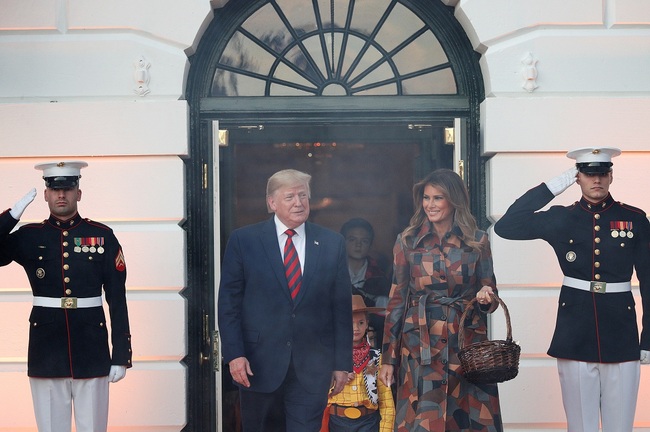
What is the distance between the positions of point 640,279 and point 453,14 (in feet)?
7.71

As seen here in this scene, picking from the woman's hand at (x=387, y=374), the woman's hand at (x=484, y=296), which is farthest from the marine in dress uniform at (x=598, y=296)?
the woman's hand at (x=387, y=374)

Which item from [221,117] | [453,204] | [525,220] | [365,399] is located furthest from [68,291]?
[525,220]

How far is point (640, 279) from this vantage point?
6070mm

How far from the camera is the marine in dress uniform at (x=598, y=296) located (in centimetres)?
595

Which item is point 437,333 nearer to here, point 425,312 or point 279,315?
point 425,312

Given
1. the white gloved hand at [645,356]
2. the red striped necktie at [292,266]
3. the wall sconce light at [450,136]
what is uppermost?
the wall sconce light at [450,136]

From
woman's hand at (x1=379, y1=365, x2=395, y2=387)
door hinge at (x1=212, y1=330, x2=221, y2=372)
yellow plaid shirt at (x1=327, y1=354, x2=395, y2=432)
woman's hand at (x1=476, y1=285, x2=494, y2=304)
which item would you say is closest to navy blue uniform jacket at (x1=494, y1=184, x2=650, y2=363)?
woman's hand at (x1=476, y1=285, x2=494, y2=304)

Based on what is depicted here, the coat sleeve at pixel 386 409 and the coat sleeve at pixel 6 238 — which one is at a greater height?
the coat sleeve at pixel 6 238

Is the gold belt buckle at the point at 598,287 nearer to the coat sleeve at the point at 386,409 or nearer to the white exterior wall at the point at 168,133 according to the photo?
the white exterior wall at the point at 168,133

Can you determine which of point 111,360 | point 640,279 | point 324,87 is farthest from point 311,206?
point 640,279

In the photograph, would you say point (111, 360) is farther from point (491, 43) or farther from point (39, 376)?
point (491, 43)

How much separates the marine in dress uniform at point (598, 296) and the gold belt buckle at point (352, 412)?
1.30 m

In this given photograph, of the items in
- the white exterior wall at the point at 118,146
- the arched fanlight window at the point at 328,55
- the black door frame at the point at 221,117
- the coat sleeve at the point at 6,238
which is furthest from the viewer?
the arched fanlight window at the point at 328,55

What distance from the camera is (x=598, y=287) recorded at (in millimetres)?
5969
